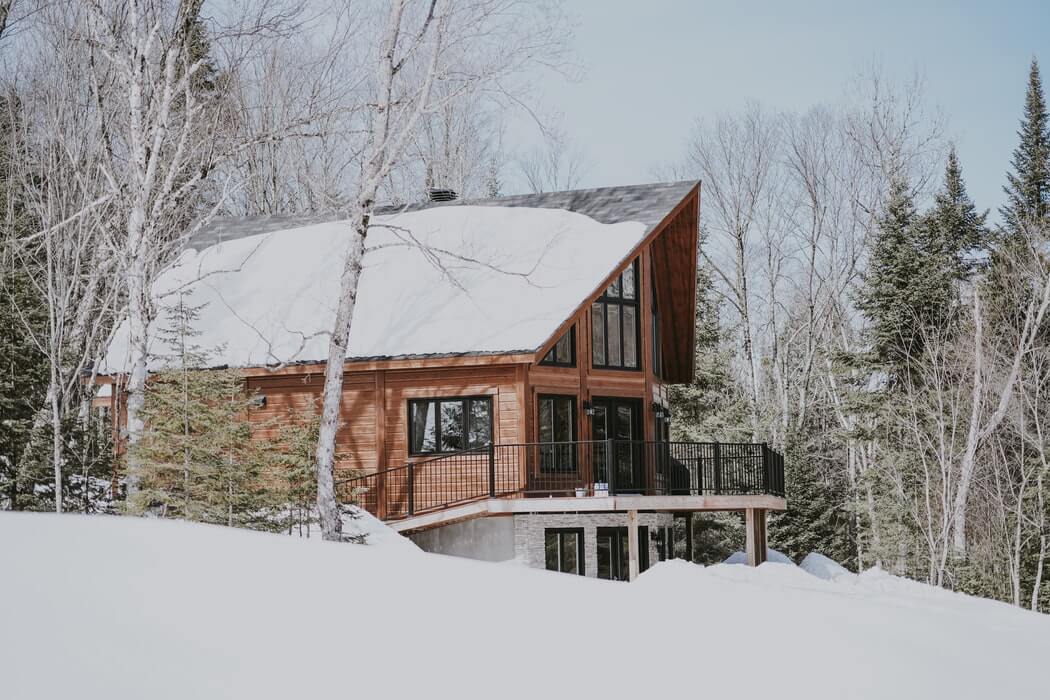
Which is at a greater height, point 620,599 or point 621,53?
point 621,53

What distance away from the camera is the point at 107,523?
7098 mm

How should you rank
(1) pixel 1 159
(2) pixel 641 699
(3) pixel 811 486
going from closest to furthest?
(2) pixel 641 699
(1) pixel 1 159
(3) pixel 811 486

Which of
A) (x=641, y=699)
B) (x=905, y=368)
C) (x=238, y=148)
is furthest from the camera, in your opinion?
(x=905, y=368)

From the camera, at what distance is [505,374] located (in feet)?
63.2

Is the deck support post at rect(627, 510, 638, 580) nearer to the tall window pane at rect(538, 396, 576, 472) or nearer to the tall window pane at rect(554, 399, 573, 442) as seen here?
the tall window pane at rect(538, 396, 576, 472)

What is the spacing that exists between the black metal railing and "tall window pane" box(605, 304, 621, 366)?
193cm

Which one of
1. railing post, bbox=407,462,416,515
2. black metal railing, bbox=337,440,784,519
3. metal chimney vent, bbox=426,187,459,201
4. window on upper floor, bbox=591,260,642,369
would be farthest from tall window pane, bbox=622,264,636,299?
railing post, bbox=407,462,416,515

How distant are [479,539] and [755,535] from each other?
5012mm

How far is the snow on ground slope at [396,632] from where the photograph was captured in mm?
5820

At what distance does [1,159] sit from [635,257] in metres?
12.6

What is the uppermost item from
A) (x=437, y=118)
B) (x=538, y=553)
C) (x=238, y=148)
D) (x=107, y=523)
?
(x=437, y=118)

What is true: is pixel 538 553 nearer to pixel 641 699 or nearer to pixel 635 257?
pixel 635 257

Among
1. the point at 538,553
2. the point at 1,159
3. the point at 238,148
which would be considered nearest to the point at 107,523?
the point at 238,148

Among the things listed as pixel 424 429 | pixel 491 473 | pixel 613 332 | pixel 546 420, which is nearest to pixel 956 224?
pixel 613 332
